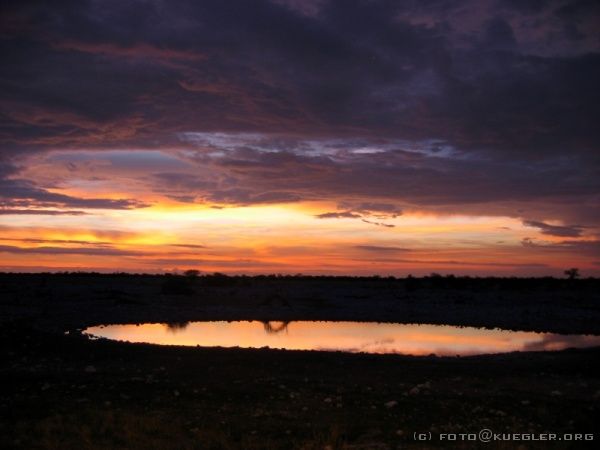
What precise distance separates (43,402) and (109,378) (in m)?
3.16

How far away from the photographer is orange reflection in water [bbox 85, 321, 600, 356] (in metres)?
31.8

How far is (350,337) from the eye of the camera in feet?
122

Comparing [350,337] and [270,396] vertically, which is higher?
[270,396]

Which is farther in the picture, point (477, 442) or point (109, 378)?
point (109, 378)

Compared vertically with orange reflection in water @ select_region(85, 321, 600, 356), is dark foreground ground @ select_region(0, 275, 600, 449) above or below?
above

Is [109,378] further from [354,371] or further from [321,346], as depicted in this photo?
[321,346]

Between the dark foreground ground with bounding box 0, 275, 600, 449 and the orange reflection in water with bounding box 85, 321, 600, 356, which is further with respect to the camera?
the orange reflection in water with bounding box 85, 321, 600, 356

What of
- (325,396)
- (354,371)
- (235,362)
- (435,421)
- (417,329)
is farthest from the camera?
(417,329)

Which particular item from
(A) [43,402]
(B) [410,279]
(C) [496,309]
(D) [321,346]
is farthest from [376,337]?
(B) [410,279]

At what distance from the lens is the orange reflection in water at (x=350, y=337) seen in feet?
104

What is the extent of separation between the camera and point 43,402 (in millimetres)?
14039

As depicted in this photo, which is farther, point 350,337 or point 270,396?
point 350,337

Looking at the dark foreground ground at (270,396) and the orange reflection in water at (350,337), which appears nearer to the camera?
the dark foreground ground at (270,396)

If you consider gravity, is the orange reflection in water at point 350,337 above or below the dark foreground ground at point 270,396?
below
